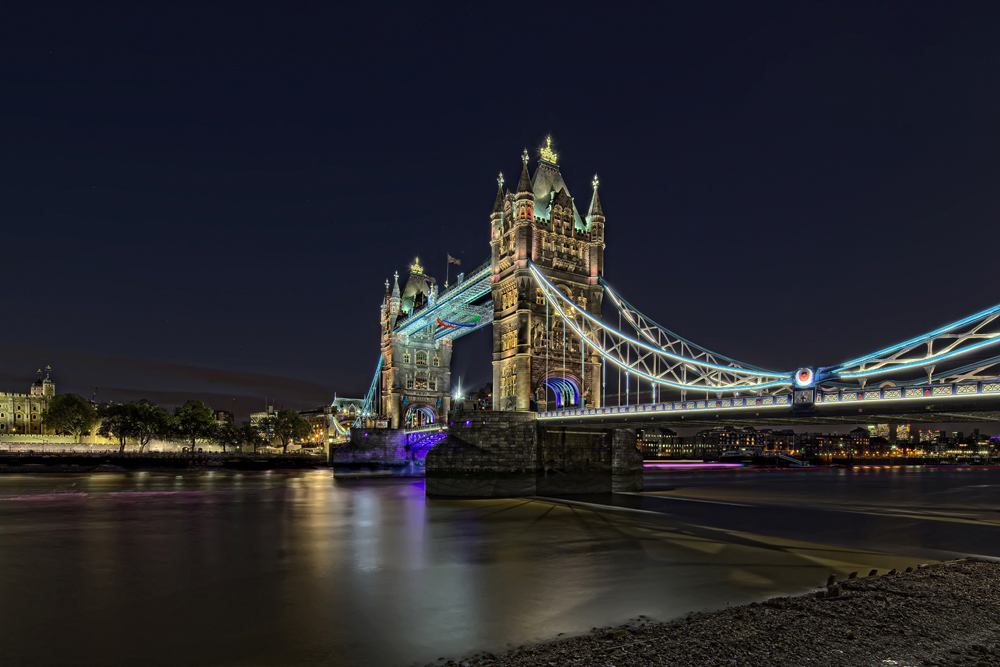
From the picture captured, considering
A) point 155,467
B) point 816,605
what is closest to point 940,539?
point 816,605

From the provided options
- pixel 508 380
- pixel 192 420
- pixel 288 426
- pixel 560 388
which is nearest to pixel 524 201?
pixel 508 380

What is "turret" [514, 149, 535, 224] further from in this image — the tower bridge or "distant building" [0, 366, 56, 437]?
"distant building" [0, 366, 56, 437]

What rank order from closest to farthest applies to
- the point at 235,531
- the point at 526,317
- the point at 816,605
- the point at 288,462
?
1. the point at 816,605
2. the point at 235,531
3. the point at 526,317
4. the point at 288,462

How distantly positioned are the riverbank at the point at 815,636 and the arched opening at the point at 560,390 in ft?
103

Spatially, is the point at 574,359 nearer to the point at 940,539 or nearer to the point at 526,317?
the point at 526,317

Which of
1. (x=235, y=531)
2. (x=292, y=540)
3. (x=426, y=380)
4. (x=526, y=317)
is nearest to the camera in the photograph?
(x=292, y=540)

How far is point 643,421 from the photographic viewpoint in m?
30.8

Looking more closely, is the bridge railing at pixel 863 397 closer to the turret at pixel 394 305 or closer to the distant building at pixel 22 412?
the turret at pixel 394 305

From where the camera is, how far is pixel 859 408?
2172cm

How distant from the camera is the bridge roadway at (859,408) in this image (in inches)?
748

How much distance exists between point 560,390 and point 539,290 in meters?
7.48

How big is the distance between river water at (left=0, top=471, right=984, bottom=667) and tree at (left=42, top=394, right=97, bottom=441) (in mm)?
69023

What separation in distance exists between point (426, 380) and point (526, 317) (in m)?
35.6

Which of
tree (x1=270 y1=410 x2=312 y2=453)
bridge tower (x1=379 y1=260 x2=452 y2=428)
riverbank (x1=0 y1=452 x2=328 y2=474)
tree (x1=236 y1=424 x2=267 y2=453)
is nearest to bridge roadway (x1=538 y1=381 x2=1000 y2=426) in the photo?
bridge tower (x1=379 y1=260 x2=452 y2=428)
